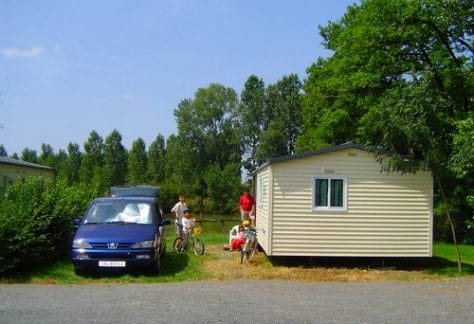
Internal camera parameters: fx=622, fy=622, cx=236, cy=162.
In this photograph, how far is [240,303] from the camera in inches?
394

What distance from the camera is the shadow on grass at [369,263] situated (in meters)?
15.3

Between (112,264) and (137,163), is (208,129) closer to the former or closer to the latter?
(137,163)

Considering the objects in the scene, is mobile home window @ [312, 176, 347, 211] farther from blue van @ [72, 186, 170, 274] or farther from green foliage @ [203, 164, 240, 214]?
green foliage @ [203, 164, 240, 214]

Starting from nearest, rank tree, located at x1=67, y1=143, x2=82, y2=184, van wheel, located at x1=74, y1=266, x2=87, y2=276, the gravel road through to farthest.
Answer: the gravel road → van wheel, located at x1=74, y1=266, x2=87, y2=276 → tree, located at x1=67, y1=143, x2=82, y2=184

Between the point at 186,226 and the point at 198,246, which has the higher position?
the point at 186,226

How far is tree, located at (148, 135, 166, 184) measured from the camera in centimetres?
8431

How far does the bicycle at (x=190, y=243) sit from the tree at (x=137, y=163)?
6531 centimetres

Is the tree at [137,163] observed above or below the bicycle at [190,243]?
above

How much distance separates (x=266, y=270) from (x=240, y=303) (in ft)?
14.4

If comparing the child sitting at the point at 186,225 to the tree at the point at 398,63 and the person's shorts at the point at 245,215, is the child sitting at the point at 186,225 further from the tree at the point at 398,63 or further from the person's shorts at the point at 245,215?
the tree at the point at 398,63

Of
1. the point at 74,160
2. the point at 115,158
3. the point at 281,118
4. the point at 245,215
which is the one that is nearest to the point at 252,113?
the point at 281,118

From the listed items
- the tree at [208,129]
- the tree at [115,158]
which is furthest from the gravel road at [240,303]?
the tree at [115,158]

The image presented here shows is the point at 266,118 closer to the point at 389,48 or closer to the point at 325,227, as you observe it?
the point at 389,48

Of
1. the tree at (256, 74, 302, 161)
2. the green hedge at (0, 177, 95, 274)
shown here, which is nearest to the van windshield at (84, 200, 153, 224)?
the green hedge at (0, 177, 95, 274)
